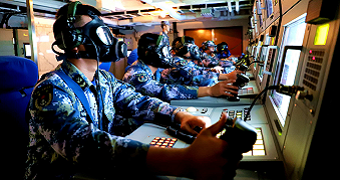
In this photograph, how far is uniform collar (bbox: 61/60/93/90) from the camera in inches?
36.4

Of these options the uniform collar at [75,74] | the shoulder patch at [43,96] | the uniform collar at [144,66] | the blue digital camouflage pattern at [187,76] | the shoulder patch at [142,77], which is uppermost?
the uniform collar at [75,74]

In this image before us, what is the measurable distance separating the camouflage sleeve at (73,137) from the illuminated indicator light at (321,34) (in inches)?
21.2

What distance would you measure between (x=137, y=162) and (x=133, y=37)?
861cm

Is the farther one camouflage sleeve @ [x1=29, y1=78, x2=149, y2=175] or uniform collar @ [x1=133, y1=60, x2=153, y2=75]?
uniform collar @ [x1=133, y1=60, x2=153, y2=75]

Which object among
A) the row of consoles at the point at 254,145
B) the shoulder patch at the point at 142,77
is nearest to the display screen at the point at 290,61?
the row of consoles at the point at 254,145

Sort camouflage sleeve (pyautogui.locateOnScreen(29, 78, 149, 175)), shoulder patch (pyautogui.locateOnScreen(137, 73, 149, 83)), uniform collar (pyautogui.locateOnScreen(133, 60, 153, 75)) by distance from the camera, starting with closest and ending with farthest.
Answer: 1. camouflage sleeve (pyautogui.locateOnScreen(29, 78, 149, 175))
2. shoulder patch (pyautogui.locateOnScreen(137, 73, 149, 83))
3. uniform collar (pyautogui.locateOnScreen(133, 60, 153, 75))

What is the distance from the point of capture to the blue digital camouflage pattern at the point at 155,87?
69.4 inches

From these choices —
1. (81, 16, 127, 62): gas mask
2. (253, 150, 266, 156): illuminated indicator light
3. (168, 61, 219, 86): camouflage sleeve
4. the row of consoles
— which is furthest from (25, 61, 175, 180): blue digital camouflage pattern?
(168, 61, 219, 86): camouflage sleeve

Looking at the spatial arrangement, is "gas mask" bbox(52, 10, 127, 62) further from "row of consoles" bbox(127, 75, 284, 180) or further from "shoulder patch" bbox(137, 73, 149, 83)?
"shoulder patch" bbox(137, 73, 149, 83)

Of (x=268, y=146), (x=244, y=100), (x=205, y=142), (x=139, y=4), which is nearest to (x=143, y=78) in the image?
(x=244, y=100)

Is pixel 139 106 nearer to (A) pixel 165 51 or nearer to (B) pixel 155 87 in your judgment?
(B) pixel 155 87

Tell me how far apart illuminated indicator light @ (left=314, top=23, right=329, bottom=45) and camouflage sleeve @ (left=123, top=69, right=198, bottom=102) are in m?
1.18

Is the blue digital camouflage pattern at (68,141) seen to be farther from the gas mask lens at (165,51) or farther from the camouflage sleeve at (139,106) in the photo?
the gas mask lens at (165,51)

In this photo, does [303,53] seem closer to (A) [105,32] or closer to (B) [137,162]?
(B) [137,162]
